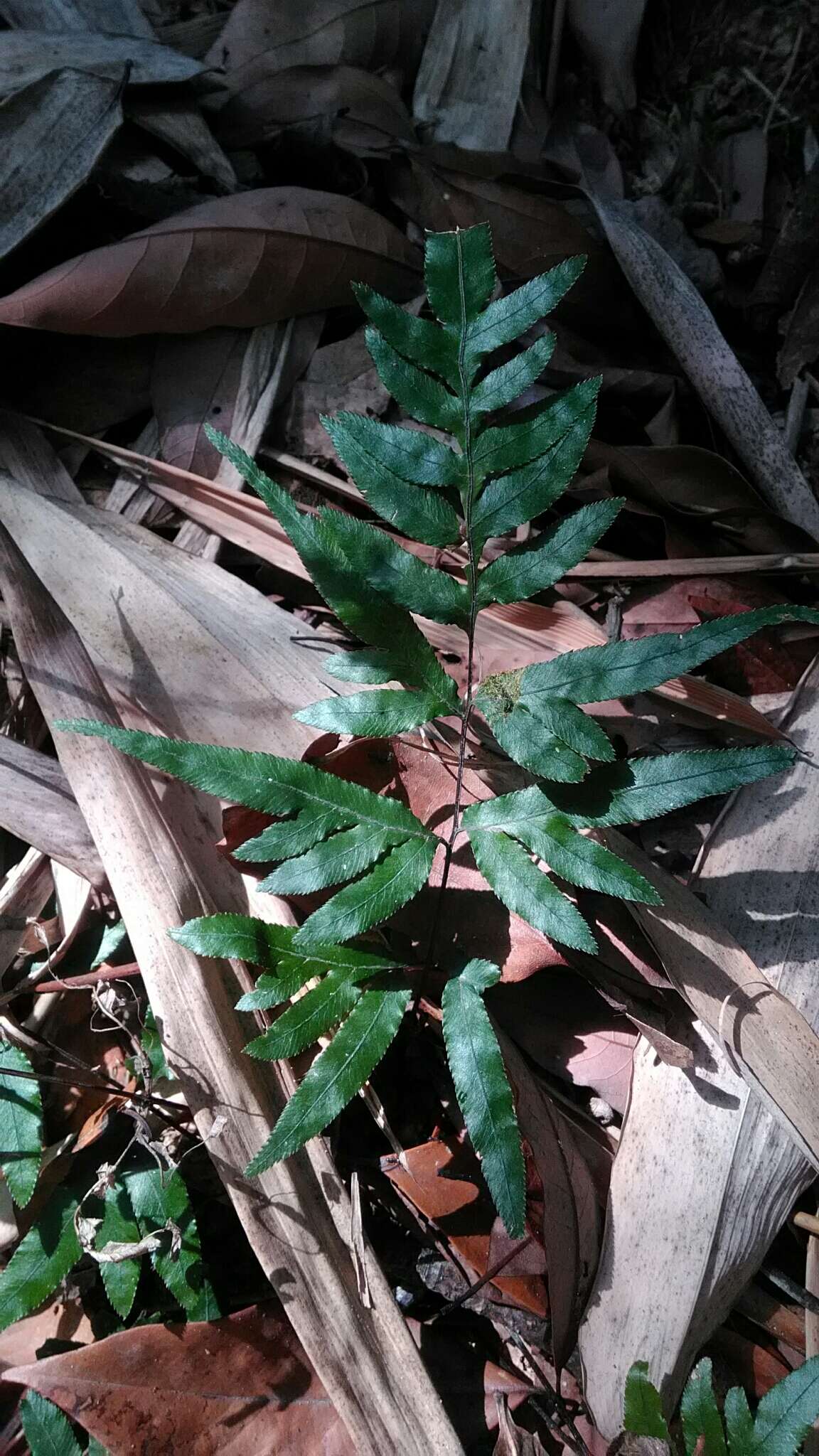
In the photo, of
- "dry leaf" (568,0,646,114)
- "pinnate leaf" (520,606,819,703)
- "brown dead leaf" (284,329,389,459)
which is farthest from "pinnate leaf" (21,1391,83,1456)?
"dry leaf" (568,0,646,114)

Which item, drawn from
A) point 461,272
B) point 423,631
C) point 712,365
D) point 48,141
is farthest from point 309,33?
point 423,631

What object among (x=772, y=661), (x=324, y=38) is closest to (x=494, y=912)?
(x=772, y=661)

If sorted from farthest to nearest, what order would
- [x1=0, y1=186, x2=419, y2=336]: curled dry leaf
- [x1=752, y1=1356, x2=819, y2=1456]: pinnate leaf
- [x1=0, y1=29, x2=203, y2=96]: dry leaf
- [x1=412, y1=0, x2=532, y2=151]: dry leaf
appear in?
[x1=412, y1=0, x2=532, y2=151]: dry leaf, [x1=0, y1=29, x2=203, y2=96]: dry leaf, [x1=0, y1=186, x2=419, y2=336]: curled dry leaf, [x1=752, y1=1356, x2=819, y2=1456]: pinnate leaf

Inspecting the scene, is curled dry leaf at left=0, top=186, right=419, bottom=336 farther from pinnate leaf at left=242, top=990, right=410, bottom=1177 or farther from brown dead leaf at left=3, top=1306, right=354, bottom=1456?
brown dead leaf at left=3, top=1306, right=354, bottom=1456

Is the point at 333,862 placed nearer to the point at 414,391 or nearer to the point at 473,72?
the point at 414,391

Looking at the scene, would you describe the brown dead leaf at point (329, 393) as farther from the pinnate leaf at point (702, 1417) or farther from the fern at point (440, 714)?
the pinnate leaf at point (702, 1417)

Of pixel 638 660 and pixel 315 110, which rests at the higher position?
pixel 315 110
